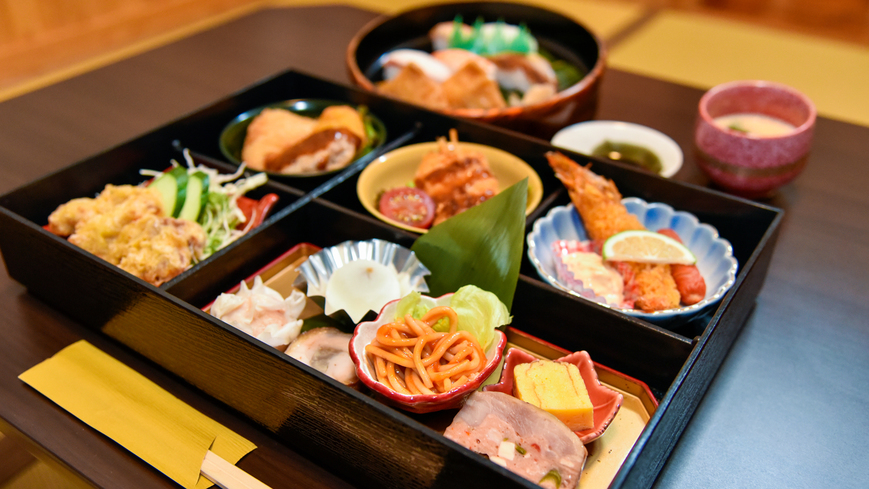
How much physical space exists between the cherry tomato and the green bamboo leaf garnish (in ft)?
0.74

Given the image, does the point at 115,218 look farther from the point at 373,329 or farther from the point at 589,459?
the point at 589,459

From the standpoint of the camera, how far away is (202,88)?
2500mm

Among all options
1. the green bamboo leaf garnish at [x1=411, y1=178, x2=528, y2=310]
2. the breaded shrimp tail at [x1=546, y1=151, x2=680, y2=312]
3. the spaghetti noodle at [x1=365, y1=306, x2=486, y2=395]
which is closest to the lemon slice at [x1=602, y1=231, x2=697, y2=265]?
the breaded shrimp tail at [x1=546, y1=151, x2=680, y2=312]

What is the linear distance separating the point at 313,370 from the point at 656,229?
1.02m

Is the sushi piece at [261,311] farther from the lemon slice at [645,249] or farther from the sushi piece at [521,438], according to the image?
the lemon slice at [645,249]

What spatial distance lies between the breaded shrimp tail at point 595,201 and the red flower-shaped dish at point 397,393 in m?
0.49

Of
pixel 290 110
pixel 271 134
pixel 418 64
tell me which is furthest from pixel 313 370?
pixel 418 64

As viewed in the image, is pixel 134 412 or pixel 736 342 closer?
pixel 134 412

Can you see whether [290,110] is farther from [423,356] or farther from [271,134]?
[423,356]

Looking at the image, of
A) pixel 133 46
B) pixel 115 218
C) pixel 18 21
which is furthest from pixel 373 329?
pixel 18 21

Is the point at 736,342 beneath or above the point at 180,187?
beneath

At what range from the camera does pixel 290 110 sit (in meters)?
2.14

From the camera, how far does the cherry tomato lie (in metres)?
1.70

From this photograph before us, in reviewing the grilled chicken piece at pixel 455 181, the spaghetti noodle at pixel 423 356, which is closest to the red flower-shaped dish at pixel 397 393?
the spaghetti noodle at pixel 423 356
